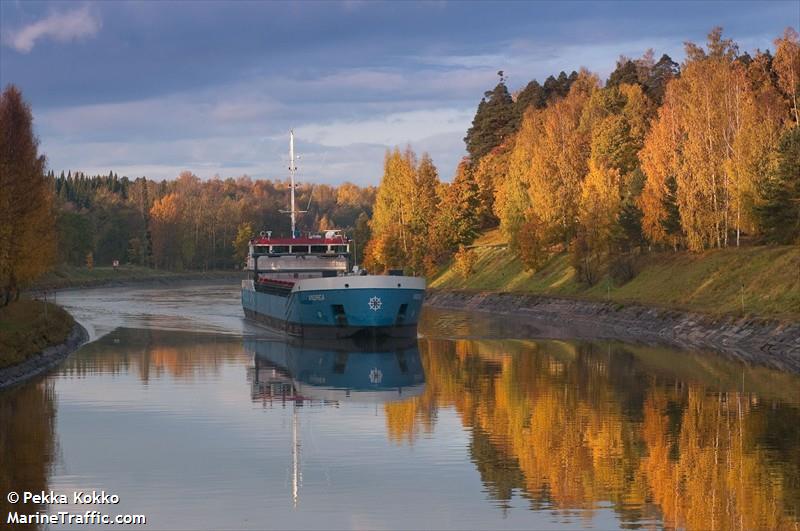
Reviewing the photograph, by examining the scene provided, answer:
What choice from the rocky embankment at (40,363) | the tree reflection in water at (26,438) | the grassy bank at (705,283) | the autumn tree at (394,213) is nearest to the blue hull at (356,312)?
the rocky embankment at (40,363)

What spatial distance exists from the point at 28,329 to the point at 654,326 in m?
34.3

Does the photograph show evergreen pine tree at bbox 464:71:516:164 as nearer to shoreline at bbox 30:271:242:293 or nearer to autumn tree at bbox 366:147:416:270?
autumn tree at bbox 366:147:416:270

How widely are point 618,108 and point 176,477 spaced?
106 m

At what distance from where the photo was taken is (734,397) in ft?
124

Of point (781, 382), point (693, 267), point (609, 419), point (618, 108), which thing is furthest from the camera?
point (618, 108)

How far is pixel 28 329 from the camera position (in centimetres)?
5203

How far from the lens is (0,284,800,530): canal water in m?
21.7

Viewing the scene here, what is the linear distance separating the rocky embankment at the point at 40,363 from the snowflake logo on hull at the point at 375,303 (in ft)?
50.2

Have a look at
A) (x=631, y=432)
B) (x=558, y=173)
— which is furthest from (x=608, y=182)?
(x=631, y=432)

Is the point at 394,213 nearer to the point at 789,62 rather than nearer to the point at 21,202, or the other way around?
the point at 789,62

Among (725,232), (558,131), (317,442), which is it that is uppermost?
(558,131)

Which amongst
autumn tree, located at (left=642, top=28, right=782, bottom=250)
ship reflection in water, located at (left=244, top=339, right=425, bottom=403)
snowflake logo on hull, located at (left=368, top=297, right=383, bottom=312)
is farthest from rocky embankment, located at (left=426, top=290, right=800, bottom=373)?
ship reflection in water, located at (left=244, top=339, right=425, bottom=403)

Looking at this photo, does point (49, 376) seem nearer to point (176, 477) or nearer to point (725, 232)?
point (176, 477)

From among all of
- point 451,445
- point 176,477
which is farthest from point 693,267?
point 176,477
